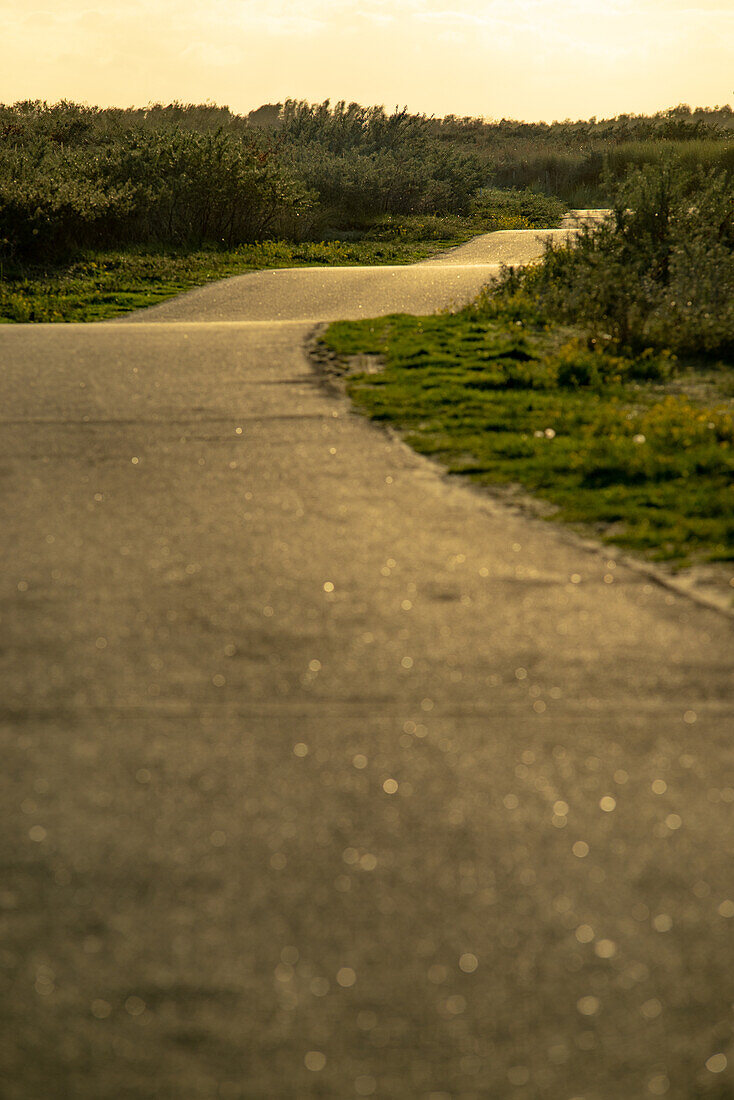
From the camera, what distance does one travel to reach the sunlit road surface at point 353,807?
2.53 metres

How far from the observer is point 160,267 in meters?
17.2

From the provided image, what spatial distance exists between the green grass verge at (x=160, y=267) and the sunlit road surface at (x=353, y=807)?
8729 millimetres

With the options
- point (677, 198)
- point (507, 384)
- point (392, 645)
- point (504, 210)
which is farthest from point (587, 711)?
point (504, 210)

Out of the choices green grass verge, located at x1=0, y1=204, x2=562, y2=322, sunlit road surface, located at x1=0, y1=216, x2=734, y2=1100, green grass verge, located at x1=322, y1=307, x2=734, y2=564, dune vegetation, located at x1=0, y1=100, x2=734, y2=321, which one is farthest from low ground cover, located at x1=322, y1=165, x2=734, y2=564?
green grass verge, located at x1=0, y1=204, x2=562, y2=322

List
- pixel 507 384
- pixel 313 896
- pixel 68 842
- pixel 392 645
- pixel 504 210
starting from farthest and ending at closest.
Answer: pixel 504 210, pixel 507 384, pixel 392 645, pixel 68 842, pixel 313 896

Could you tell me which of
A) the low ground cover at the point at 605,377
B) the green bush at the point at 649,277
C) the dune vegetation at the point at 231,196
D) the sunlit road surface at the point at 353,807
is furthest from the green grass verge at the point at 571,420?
the dune vegetation at the point at 231,196

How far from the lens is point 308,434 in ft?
24.8

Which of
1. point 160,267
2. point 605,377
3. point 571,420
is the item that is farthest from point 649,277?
point 160,267

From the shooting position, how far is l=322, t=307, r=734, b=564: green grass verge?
235 inches

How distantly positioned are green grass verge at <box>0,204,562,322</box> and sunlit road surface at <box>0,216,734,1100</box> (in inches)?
344

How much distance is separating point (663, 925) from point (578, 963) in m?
0.28

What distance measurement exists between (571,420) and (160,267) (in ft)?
36.4

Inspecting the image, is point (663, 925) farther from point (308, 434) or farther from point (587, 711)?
point (308, 434)

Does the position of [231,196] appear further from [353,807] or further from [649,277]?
[353,807]
